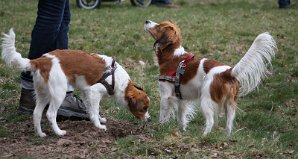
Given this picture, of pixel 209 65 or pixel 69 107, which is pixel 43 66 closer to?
pixel 69 107

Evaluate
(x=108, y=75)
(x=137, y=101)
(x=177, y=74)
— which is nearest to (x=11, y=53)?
(x=108, y=75)

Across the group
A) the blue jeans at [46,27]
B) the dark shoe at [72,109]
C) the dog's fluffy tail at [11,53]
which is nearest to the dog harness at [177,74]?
the dark shoe at [72,109]

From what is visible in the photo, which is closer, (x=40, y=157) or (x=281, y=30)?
(x=40, y=157)

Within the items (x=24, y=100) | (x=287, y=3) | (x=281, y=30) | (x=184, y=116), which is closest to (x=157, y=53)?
(x=184, y=116)

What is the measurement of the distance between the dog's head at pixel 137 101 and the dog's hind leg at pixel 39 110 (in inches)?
33.0

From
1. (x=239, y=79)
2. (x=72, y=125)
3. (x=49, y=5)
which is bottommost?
(x=72, y=125)

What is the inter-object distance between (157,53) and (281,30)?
19.7 ft

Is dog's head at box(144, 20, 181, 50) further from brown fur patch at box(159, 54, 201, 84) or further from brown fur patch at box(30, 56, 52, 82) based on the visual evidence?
brown fur patch at box(30, 56, 52, 82)

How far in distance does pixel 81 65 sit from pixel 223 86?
1.36 m

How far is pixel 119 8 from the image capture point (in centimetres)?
1370

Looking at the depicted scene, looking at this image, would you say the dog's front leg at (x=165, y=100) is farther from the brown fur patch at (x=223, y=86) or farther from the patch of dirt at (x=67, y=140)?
the brown fur patch at (x=223, y=86)

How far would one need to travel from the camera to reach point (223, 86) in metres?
5.10

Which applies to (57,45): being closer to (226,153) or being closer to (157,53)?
(157,53)

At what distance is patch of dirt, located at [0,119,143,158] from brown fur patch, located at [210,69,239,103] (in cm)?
80
